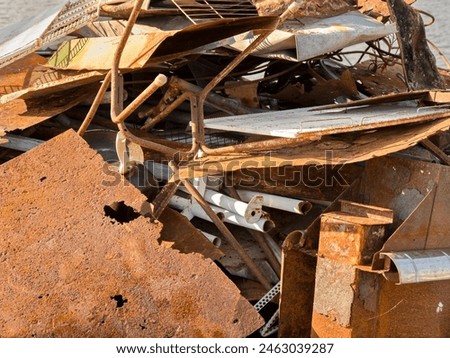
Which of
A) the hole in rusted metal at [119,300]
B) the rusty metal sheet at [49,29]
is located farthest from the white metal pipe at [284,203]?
the rusty metal sheet at [49,29]

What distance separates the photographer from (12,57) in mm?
4355

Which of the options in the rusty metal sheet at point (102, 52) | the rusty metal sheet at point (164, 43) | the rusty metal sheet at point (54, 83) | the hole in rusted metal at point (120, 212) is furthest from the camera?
the rusty metal sheet at point (54, 83)

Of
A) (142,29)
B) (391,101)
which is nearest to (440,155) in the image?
(391,101)

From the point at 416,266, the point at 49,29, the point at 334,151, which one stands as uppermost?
the point at 49,29

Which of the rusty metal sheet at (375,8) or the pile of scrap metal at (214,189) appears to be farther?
the rusty metal sheet at (375,8)

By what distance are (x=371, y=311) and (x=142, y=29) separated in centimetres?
206

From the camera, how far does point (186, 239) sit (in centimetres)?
339

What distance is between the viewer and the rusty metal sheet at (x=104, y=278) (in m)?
3.03

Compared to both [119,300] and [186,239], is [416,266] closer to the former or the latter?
[186,239]

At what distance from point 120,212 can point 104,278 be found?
345mm

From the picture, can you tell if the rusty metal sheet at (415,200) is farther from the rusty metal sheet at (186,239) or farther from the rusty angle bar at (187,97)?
the rusty angle bar at (187,97)

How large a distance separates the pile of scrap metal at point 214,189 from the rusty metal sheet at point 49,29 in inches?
0.8

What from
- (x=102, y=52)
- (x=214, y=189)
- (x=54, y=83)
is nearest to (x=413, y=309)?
(x=214, y=189)

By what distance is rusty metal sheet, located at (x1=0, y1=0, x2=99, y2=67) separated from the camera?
4273 millimetres
